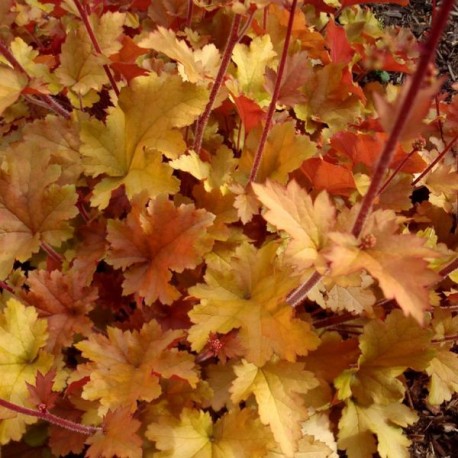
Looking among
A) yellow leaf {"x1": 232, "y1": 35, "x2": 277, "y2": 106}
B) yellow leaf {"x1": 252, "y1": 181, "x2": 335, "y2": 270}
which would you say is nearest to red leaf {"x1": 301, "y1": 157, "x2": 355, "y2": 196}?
yellow leaf {"x1": 232, "y1": 35, "x2": 277, "y2": 106}

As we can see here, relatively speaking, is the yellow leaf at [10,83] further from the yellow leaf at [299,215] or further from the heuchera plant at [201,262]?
the yellow leaf at [299,215]

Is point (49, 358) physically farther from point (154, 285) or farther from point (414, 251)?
point (414, 251)

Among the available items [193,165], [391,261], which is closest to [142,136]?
[193,165]

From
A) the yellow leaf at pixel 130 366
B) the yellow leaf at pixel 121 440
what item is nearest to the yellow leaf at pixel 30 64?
the yellow leaf at pixel 130 366

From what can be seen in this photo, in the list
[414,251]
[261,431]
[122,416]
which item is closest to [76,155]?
[122,416]

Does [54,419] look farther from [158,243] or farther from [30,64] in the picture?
[30,64]

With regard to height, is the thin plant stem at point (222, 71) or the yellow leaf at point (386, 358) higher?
the thin plant stem at point (222, 71)

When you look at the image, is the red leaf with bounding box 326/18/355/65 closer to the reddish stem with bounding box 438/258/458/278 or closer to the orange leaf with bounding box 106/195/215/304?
the reddish stem with bounding box 438/258/458/278
